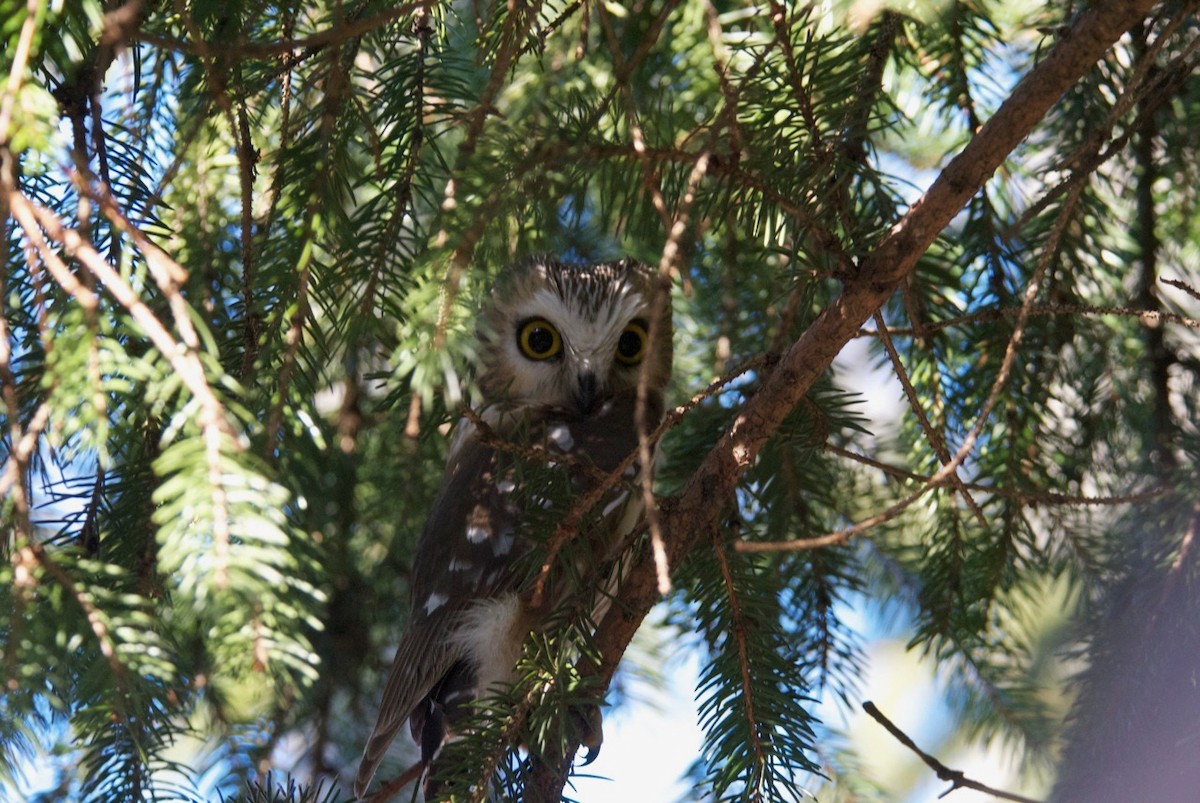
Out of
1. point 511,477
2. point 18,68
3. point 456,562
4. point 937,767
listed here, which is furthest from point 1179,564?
point 18,68

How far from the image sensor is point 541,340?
3.22 metres

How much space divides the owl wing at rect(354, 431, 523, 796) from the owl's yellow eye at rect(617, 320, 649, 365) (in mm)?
588

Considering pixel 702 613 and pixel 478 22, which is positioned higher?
pixel 478 22

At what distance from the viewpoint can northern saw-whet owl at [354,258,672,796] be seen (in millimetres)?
2564

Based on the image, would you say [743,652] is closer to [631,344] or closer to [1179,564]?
[1179,564]

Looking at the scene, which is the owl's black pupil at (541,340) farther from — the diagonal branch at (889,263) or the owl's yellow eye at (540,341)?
the diagonal branch at (889,263)

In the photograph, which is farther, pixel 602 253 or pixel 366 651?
pixel 602 253

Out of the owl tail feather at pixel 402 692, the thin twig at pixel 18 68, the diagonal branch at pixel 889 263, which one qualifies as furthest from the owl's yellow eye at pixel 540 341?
the thin twig at pixel 18 68

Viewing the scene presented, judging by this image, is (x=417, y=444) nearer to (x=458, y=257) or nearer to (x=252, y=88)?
(x=252, y=88)

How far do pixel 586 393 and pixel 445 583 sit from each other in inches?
26.1

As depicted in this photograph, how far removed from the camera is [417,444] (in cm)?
289

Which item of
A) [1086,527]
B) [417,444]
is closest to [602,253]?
[417,444]

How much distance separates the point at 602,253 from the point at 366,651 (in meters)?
1.49

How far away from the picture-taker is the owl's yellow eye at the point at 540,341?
10.5 ft
